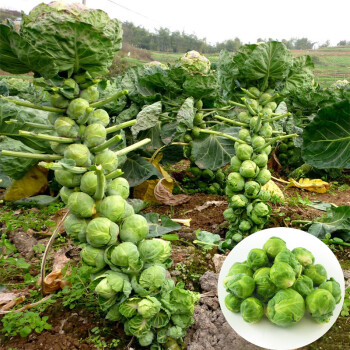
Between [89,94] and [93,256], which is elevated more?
[89,94]

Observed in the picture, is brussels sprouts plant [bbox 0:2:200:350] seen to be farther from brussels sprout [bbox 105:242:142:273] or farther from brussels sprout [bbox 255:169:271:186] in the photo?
brussels sprout [bbox 255:169:271:186]

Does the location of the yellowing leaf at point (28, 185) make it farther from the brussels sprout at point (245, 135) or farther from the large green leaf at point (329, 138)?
the large green leaf at point (329, 138)

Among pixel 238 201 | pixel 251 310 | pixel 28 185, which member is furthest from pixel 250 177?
pixel 28 185

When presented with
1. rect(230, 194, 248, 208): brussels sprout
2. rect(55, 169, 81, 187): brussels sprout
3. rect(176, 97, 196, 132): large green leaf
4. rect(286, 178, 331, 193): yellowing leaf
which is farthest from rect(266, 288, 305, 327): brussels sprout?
rect(286, 178, 331, 193): yellowing leaf

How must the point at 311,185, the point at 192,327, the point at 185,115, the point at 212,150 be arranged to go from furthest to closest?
1. the point at 311,185
2. the point at 212,150
3. the point at 185,115
4. the point at 192,327

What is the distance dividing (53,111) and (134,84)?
85.1 inches

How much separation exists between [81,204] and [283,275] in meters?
0.82

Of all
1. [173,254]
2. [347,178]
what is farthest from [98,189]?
[347,178]

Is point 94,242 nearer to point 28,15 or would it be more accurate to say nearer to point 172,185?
point 28,15

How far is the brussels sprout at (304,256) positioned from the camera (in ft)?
4.66

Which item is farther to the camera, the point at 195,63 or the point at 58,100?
the point at 195,63

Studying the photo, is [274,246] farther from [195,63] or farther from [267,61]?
[195,63]

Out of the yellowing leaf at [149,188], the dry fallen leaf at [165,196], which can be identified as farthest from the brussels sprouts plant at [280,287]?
the yellowing leaf at [149,188]

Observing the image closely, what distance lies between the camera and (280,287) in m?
1.32
